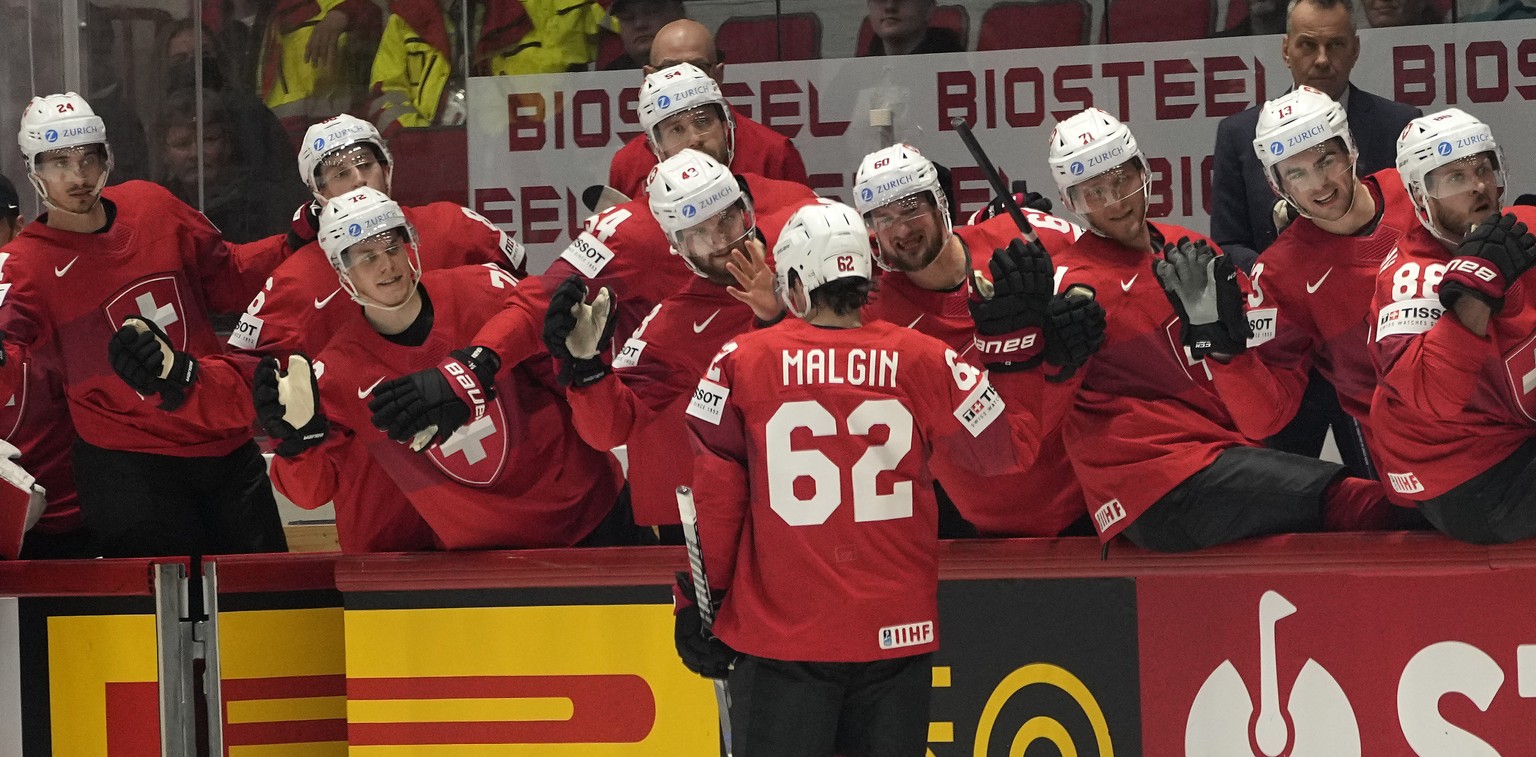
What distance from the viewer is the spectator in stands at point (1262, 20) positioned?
6164 mm

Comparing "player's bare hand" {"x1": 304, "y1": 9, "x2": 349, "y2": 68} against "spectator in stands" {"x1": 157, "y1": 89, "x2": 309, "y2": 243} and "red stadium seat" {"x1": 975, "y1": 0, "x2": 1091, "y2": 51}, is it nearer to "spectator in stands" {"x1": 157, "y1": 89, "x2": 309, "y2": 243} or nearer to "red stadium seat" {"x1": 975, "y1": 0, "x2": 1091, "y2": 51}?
"spectator in stands" {"x1": 157, "y1": 89, "x2": 309, "y2": 243}

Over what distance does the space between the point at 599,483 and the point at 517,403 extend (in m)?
0.32

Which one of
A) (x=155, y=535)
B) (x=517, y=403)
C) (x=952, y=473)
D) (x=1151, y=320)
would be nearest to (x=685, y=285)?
(x=517, y=403)

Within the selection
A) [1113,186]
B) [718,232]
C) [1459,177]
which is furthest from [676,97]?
[1459,177]

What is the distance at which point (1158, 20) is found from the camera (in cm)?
627

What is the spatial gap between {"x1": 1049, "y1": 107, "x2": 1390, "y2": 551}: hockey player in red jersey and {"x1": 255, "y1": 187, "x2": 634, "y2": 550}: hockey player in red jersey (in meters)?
1.38

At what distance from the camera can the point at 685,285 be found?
15.6 ft

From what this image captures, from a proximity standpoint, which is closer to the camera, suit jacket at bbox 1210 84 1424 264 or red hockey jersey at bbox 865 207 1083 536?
red hockey jersey at bbox 865 207 1083 536

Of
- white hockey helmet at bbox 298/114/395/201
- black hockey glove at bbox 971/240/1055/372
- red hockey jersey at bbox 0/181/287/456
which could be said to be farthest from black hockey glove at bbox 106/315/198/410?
black hockey glove at bbox 971/240/1055/372

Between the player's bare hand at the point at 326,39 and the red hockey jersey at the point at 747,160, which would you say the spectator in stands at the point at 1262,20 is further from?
the player's bare hand at the point at 326,39

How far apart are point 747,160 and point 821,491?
2.08 m

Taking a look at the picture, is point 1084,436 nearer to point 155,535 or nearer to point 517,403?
point 517,403

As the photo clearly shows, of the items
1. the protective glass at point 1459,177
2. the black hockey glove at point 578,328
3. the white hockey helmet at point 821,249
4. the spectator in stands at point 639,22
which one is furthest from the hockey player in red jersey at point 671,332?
the spectator in stands at point 639,22

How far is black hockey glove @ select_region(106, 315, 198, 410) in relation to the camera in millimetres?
4523
